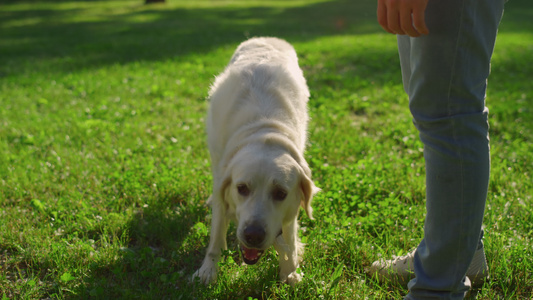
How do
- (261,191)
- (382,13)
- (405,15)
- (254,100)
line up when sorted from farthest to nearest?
(254,100), (261,191), (382,13), (405,15)

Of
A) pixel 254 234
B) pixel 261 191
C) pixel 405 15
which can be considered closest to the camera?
pixel 405 15

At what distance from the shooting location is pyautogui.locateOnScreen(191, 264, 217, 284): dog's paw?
2.84m

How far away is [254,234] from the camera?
2572 millimetres

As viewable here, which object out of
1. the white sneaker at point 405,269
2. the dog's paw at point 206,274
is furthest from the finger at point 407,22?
the dog's paw at point 206,274

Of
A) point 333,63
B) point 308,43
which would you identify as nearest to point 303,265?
point 333,63

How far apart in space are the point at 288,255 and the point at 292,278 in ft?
0.50

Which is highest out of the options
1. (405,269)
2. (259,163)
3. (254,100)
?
(254,100)

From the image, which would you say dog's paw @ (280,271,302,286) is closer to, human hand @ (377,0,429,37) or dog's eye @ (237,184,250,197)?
dog's eye @ (237,184,250,197)

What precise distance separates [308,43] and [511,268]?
9549 millimetres

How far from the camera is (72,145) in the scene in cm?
493

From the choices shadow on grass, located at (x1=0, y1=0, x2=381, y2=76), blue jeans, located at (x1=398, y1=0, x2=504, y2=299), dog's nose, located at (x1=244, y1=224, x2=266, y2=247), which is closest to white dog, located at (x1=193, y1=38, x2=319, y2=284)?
dog's nose, located at (x1=244, y1=224, x2=266, y2=247)

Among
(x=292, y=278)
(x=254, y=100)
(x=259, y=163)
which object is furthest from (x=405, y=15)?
(x=292, y=278)

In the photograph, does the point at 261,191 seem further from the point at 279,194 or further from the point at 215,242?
the point at 215,242

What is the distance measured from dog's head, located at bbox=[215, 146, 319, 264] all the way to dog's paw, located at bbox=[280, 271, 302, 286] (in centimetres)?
26
